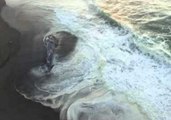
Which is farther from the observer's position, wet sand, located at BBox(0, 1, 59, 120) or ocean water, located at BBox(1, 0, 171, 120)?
ocean water, located at BBox(1, 0, 171, 120)

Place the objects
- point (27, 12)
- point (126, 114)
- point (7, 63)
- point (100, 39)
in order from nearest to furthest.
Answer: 1. point (126, 114)
2. point (7, 63)
3. point (100, 39)
4. point (27, 12)

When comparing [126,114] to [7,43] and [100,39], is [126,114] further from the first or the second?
[7,43]

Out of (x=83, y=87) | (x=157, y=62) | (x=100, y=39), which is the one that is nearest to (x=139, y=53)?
(x=157, y=62)

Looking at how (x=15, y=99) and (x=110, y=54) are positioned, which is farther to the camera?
(x=110, y=54)

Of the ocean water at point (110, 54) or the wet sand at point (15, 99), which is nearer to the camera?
the wet sand at point (15, 99)
